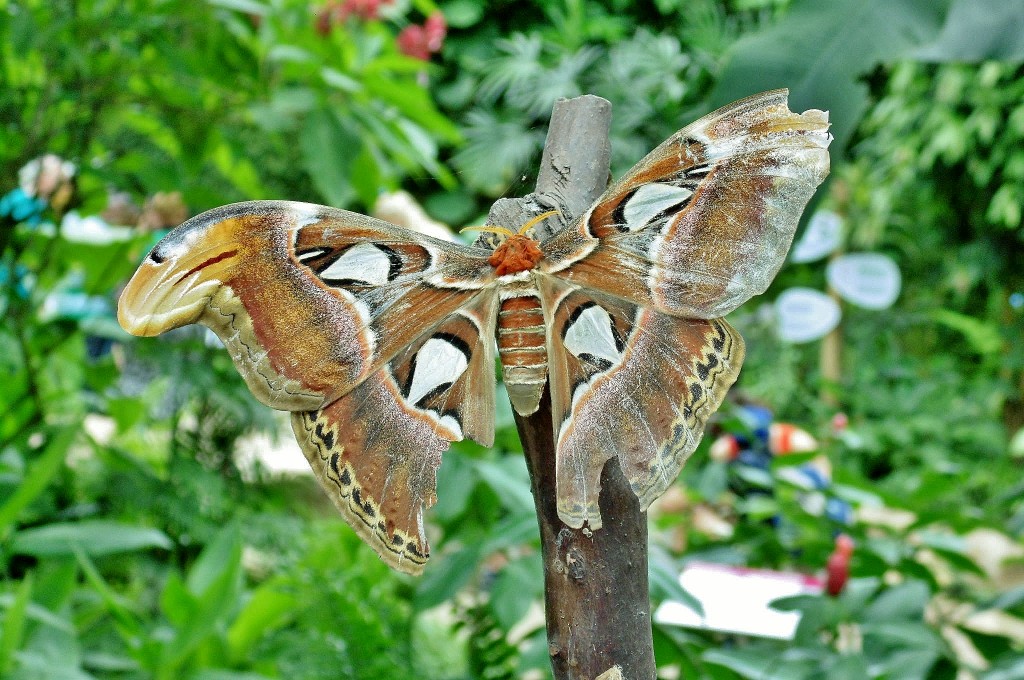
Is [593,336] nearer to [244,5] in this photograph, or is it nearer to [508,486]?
[508,486]

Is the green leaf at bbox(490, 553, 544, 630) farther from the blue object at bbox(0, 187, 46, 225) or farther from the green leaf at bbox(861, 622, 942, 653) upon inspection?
the blue object at bbox(0, 187, 46, 225)

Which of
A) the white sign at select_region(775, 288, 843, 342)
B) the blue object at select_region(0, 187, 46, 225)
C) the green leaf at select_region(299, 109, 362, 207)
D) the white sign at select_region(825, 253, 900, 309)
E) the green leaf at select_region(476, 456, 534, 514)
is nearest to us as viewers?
the green leaf at select_region(476, 456, 534, 514)

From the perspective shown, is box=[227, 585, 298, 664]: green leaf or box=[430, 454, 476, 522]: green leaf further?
box=[227, 585, 298, 664]: green leaf

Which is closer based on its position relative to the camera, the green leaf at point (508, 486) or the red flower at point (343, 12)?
the green leaf at point (508, 486)

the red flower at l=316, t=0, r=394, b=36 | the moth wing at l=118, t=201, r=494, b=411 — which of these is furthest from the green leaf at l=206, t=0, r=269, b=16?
the moth wing at l=118, t=201, r=494, b=411

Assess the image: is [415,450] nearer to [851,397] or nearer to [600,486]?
[600,486]

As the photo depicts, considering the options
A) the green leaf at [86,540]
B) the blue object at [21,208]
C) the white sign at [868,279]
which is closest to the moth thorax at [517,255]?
the green leaf at [86,540]

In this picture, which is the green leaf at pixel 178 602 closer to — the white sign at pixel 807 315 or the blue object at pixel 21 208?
the blue object at pixel 21 208
